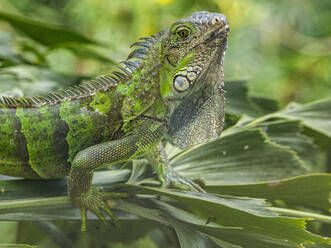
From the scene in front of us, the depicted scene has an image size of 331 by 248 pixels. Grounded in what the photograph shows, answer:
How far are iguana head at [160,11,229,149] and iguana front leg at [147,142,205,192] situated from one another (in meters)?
0.08

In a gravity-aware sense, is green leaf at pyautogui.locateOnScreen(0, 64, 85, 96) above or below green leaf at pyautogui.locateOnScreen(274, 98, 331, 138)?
above

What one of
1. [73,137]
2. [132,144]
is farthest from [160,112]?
[73,137]

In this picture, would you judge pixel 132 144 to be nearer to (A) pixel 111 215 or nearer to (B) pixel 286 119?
(A) pixel 111 215

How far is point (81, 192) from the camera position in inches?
33.1

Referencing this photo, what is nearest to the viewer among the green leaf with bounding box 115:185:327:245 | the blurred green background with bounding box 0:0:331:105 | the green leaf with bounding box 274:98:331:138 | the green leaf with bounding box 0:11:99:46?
the green leaf with bounding box 115:185:327:245

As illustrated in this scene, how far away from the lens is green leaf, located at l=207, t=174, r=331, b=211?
0.91 meters

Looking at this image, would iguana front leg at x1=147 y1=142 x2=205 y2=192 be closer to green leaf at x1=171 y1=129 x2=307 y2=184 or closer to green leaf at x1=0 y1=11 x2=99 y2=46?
green leaf at x1=171 y1=129 x2=307 y2=184

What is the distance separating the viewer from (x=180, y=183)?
951mm

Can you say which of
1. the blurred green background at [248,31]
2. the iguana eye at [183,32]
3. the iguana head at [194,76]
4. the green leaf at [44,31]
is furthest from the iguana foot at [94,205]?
the blurred green background at [248,31]

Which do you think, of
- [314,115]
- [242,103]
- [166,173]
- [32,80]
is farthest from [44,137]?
[314,115]

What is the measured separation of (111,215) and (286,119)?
2.12 ft

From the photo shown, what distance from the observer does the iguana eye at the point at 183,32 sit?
0.84 metres

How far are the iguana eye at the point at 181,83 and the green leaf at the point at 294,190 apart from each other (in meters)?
0.26

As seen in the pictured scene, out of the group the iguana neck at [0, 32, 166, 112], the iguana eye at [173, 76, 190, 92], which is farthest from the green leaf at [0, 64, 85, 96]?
the iguana eye at [173, 76, 190, 92]
